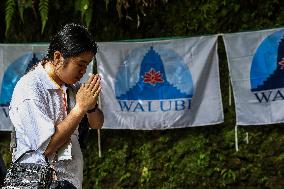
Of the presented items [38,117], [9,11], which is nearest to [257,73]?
[9,11]

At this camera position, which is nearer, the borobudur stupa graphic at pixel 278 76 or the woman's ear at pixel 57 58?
the woman's ear at pixel 57 58

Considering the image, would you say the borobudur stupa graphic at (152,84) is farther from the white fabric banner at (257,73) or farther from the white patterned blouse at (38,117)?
the white patterned blouse at (38,117)

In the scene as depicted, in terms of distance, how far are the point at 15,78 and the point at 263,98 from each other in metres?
2.75

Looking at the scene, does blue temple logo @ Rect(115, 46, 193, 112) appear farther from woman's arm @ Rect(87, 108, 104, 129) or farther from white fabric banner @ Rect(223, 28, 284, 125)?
woman's arm @ Rect(87, 108, 104, 129)

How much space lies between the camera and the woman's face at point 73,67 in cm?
200

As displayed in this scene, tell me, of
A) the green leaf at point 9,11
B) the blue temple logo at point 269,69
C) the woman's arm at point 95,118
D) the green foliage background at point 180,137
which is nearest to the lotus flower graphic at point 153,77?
the green foliage background at point 180,137

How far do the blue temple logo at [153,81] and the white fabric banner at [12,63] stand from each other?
99cm

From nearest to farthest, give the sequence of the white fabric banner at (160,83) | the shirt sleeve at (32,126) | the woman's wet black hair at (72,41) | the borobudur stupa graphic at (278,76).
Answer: the shirt sleeve at (32,126), the woman's wet black hair at (72,41), the borobudur stupa graphic at (278,76), the white fabric banner at (160,83)

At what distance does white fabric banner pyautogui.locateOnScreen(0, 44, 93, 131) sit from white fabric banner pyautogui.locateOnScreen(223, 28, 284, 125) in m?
2.12

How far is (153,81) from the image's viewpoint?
16.3 ft

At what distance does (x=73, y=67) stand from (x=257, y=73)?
3147 millimetres

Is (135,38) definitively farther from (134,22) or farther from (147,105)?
(147,105)

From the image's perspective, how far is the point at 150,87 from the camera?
4.96 m

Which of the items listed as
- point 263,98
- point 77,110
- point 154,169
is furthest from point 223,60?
point 77,110
